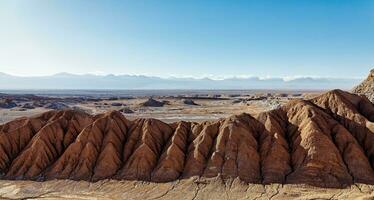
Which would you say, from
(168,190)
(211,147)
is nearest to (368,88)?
(211,147)

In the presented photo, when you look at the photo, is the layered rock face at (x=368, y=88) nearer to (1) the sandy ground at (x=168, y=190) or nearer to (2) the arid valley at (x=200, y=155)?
(2) the arid valley at (x=200, y=155)

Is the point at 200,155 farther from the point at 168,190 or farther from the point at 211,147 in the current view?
the point at 168,190

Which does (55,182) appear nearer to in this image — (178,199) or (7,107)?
(178,199)

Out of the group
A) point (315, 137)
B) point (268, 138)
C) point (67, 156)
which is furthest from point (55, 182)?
point (315, 137)

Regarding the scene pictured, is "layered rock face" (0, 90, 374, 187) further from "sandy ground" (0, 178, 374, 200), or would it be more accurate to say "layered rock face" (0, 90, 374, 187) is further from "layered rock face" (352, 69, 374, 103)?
"layered rock face" (352, 69, 374, 103)

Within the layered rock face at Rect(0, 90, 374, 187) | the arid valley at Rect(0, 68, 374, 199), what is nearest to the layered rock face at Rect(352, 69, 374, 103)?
the layered rock face at Rect(0, 90, 374, 187)

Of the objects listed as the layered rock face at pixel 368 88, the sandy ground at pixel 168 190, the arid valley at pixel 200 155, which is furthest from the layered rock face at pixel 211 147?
the layered rock face at pixel 368 88
